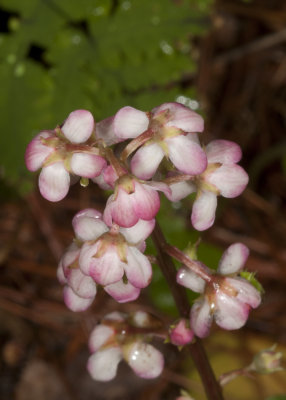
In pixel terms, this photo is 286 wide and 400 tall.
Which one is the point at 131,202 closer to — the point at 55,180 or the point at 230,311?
the point at 55,180

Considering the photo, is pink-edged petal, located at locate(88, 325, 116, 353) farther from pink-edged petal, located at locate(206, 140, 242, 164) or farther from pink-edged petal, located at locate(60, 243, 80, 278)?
pink-edged petal, located at locate(206, 140, 242, 164)

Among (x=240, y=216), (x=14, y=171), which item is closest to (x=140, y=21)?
(x=14, y=171)

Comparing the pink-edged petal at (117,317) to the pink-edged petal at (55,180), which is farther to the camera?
the pink-edged petal at (117,317)

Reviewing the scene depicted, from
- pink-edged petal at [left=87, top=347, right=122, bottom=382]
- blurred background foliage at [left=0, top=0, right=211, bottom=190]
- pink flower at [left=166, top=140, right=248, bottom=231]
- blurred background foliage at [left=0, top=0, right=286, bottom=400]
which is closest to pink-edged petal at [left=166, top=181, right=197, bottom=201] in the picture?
pink flower at [left=166, top=140, right=248, bottom=231]

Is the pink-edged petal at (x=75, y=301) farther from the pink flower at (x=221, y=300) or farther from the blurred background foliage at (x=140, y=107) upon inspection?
the blurred background foliage at (x=140, y=107)

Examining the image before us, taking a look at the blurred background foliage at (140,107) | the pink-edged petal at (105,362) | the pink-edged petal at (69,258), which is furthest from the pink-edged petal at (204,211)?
the blurred background foliage at (140,107)

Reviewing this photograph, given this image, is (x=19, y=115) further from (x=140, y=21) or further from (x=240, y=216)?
(x=240, y=216)
